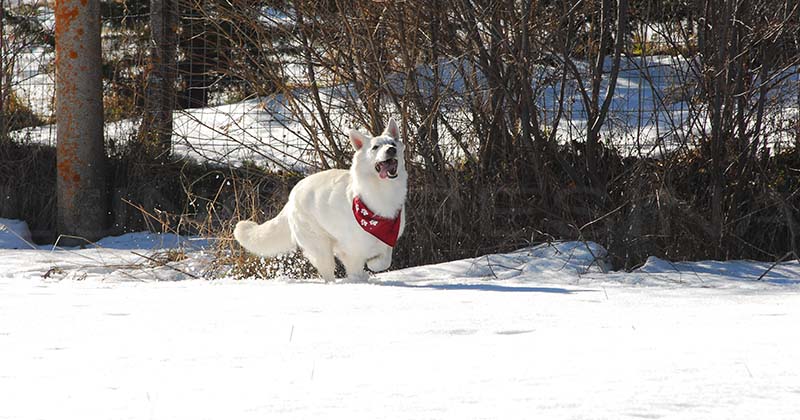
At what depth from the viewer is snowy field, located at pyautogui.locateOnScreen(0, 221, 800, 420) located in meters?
2.87

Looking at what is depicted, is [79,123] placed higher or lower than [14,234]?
higher

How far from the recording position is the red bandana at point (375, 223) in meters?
6.18

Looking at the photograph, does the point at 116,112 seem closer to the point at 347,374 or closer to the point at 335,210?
the point at 335,210

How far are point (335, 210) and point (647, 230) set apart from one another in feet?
8.01

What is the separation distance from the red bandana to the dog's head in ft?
0.71

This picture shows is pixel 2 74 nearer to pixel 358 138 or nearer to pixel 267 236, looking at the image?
pixel 267 236

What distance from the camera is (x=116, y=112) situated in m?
10.3

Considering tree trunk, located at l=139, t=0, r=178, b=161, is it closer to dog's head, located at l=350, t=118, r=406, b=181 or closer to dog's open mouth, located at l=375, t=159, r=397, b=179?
dog's head, located at l=350, t=118, r=406, b=181

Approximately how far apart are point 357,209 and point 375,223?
15cm

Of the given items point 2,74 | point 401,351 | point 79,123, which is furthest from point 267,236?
point 2,74

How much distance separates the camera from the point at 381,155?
19.8ft

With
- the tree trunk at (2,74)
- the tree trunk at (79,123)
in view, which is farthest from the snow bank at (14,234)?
the tree trunk at (2,74)

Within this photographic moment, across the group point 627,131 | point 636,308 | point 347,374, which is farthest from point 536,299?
point 627,131

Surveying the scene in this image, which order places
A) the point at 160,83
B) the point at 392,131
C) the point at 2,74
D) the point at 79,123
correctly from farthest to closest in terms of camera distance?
the point at 2,74 → the point at 160,83 → the point at 79,123 → the point at 392,131
